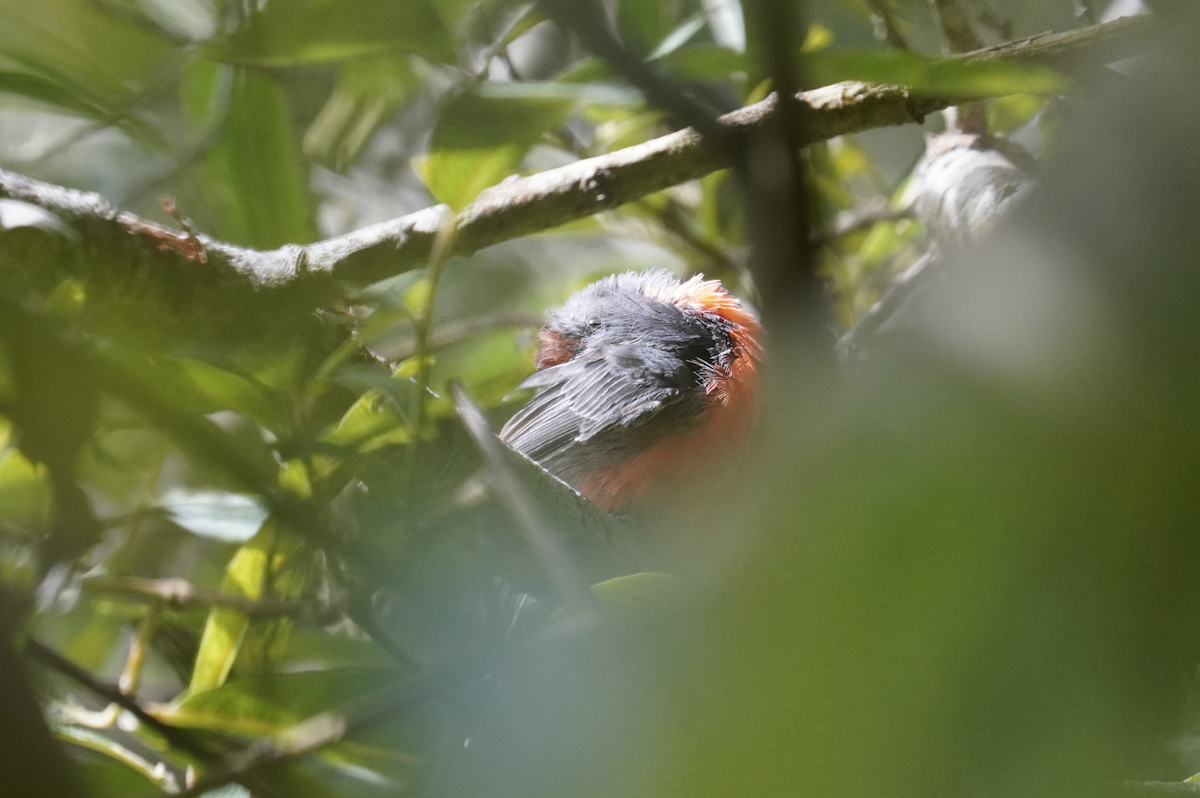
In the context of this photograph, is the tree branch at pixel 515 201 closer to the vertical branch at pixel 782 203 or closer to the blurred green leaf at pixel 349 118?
Answer: the vertical branch at pixel 782 203

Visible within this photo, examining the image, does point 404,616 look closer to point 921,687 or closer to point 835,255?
point 921,687

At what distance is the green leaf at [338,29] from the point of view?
0.86 metres

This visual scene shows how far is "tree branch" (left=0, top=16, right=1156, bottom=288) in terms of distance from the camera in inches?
43.4

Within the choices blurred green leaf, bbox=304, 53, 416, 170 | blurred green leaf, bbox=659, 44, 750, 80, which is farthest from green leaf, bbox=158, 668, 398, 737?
blurred green leaf, bbox=304, 53, 416, 170

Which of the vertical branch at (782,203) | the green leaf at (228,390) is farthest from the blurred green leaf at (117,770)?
the vertical branch at (782,203)

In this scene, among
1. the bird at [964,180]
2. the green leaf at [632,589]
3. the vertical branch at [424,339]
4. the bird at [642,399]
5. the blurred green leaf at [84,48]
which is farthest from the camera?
the bird at [642,399]

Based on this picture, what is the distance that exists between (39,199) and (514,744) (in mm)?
980

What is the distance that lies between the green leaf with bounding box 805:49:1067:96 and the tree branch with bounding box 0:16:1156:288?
0.12 metres

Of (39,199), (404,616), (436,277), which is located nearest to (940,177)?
(436,277)

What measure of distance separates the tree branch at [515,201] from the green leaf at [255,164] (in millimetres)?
112

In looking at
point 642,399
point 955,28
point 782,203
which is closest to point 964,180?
point 955,28

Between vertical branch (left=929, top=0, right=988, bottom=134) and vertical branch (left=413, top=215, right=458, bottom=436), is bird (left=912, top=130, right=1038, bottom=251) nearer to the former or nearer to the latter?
vertical branch (left=929, top=0, right=988, bottom=134)

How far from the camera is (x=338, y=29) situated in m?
0.87

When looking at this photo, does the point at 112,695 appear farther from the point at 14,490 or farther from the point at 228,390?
the point at 14,490
